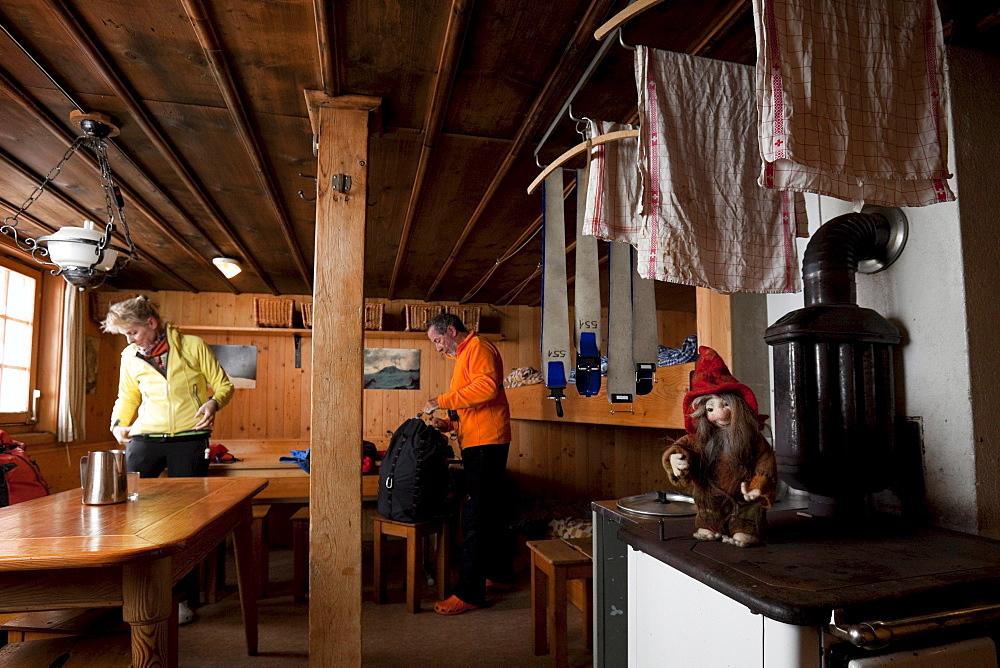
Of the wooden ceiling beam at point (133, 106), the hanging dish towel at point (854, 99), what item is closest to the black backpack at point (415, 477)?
the wooden ceiling beam at point (133, 106)

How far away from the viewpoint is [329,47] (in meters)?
2.13

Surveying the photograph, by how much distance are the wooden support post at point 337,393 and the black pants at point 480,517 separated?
119 cm

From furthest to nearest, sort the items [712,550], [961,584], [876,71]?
[876,71]
[712,550]
[961,584]

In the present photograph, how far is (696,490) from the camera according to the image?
146 cm

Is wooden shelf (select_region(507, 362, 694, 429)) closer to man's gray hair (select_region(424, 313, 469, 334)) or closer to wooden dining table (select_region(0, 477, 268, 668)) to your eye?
man's gray hair (select_region(424, 313, 469, 334))

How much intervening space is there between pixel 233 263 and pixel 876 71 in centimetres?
446

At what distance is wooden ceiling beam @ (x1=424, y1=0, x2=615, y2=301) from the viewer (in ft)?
6.53

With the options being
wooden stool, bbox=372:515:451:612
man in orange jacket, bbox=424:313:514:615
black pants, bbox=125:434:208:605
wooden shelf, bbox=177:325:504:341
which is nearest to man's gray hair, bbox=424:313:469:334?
man in orange jacket, bbox=424:313:514:615

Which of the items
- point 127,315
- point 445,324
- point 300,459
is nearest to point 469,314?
point 300,459

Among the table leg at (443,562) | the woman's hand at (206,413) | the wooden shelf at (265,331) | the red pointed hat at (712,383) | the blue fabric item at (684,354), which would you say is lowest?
the table leg at (443,562)

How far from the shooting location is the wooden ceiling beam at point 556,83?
6.53ft

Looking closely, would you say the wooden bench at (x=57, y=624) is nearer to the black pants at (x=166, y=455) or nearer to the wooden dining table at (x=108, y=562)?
the wooden dining table at (x=108, y=562)

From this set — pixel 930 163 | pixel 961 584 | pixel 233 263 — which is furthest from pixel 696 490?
pixel 233 263

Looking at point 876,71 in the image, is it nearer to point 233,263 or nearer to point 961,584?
point 961,584
